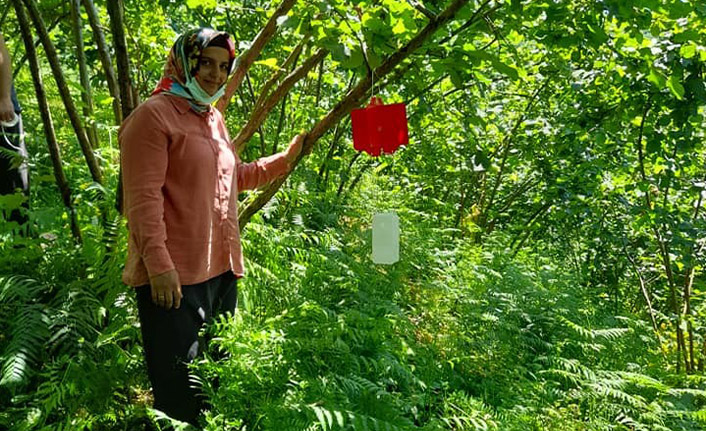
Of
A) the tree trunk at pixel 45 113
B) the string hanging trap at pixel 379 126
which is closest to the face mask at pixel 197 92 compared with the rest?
the string hanging trap at pixel 379 126

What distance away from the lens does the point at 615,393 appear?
2.76m

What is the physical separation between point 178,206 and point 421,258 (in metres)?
2.29

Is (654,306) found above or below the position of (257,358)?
below

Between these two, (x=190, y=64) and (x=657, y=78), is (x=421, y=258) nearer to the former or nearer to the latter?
(x=657, y=78)

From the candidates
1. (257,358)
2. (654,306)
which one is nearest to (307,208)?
(257,358)

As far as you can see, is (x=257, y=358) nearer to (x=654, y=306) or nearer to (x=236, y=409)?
(x=236, y=409)

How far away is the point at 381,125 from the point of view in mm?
2094

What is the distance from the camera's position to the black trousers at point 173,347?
6.93ft

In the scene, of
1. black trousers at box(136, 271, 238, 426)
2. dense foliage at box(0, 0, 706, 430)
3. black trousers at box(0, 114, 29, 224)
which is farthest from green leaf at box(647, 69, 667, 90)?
black trousers at box(0, 114, 29, 224)

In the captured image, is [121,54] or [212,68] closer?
[212,68]

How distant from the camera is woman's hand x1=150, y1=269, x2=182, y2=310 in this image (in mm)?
2006

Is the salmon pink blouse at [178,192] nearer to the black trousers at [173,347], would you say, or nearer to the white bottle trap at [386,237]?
the black trousers at [173,347]

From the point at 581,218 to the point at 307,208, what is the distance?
2290 mm

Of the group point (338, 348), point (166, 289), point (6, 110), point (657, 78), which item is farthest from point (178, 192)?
point (657, 78)
